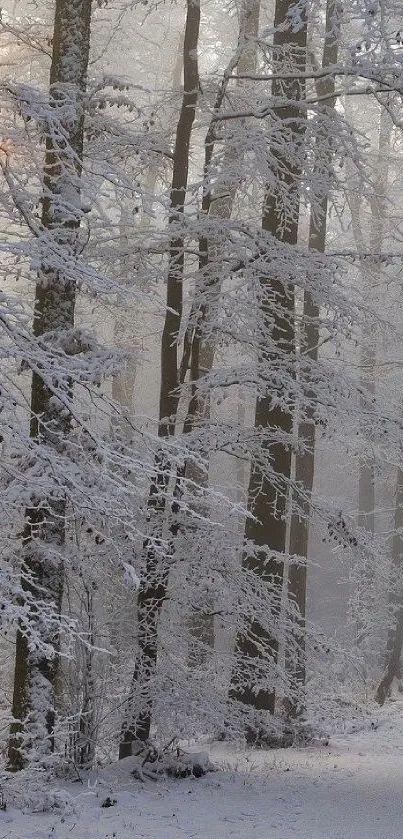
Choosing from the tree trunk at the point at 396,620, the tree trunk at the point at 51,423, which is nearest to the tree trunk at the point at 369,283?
the tree trunk at the point at 396,620

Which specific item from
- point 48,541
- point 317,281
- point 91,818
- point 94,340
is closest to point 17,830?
point 91,818

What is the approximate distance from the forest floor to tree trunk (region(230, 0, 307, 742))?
581 millimetres

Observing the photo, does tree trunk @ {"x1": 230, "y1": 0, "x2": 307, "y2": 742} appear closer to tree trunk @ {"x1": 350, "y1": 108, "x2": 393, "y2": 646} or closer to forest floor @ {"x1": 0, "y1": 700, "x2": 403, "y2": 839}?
forest floor @ {"x1": 0, "y1": 700, "x2": 403, "y2": 839}

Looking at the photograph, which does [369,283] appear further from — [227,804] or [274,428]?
[227,804]

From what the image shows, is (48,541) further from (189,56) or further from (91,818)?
(189,56)

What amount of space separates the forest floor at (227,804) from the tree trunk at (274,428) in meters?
0.58

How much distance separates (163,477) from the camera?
788 centimetres

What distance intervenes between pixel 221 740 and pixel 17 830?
5.24 metres

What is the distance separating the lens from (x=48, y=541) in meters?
7.39

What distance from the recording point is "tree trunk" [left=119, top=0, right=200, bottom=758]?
8.16 m

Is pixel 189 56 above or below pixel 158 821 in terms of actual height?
above

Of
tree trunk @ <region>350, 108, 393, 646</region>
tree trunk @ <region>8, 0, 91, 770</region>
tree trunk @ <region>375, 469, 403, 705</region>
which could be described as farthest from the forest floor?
tree trunk @ <region>350, 108, 393, 646</region>

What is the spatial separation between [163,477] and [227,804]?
111 inches

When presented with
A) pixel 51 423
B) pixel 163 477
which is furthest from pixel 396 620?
pixel 51 423
